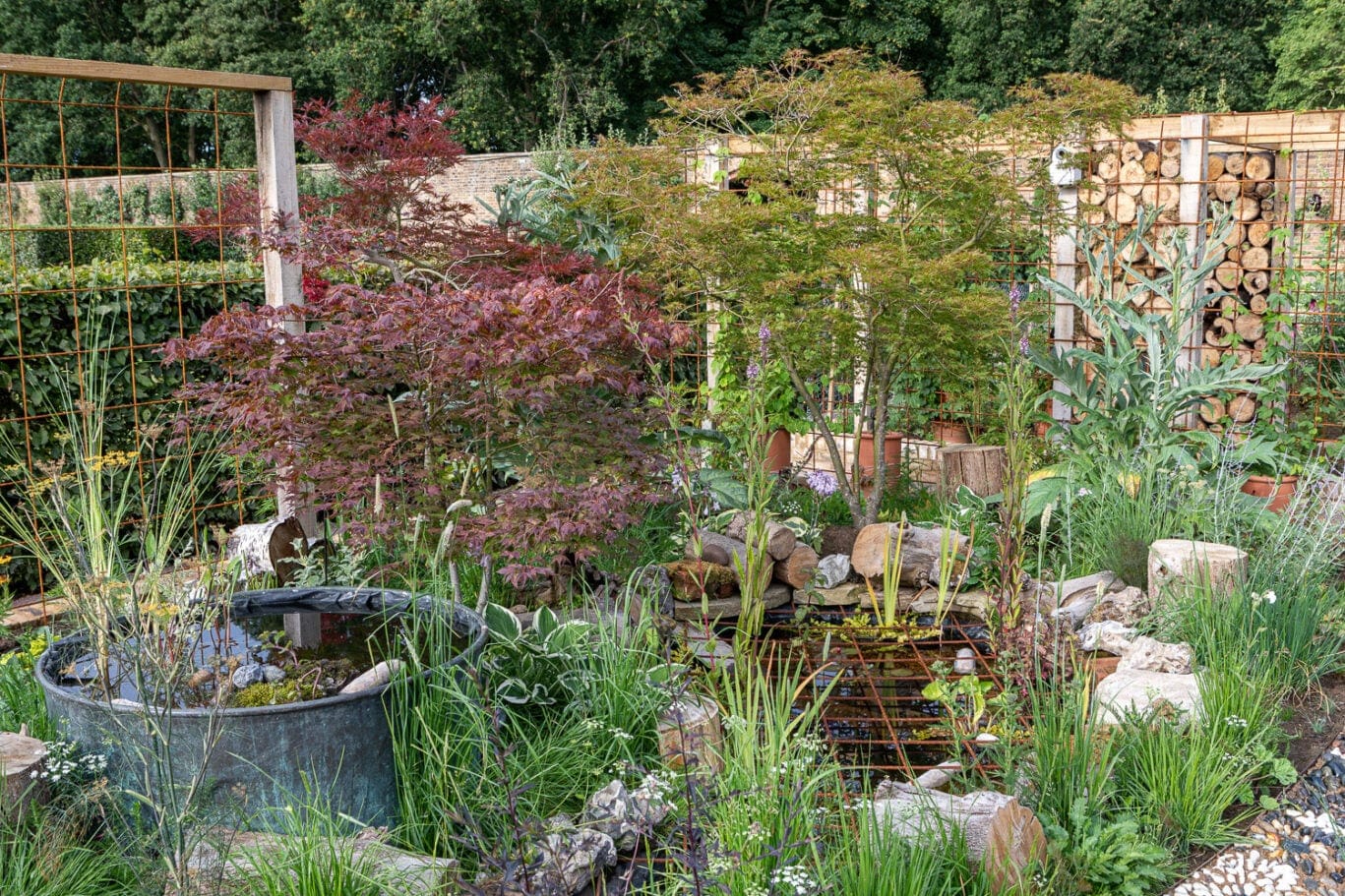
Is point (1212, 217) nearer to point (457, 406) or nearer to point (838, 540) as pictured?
point (838, 540)

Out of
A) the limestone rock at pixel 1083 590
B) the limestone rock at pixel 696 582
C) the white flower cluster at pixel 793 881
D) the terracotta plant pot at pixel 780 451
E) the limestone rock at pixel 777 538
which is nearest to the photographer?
the white flower cluster at pixel 793 881

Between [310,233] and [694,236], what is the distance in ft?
5.19

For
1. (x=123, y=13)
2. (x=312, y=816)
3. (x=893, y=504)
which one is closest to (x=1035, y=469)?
(x=893, y=504)

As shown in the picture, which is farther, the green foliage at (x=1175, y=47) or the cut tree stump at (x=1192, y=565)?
the green foliage at (x=1175, y=47)

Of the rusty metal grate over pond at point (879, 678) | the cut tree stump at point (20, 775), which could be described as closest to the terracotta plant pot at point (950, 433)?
the rusty metal grate over pond at point (879, 678)

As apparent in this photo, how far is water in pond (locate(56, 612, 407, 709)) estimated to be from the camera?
2.72 metres

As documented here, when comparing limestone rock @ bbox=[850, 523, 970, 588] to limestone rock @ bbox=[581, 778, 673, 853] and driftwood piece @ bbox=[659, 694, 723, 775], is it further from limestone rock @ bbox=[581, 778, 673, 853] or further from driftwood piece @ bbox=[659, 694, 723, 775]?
limestone rock @ bbox=[581, 778, 673, 853]

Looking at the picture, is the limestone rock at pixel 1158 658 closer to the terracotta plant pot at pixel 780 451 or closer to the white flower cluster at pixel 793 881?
the white flower cluster at pixel 793 881

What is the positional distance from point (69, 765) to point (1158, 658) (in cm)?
308

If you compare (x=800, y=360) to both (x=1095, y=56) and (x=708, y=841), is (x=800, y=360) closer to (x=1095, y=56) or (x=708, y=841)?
(x=708, y=841)

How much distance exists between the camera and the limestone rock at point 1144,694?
3168 millimetres

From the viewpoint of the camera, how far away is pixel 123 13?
79.3 feet

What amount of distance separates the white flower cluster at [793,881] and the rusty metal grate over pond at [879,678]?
25.8 inches

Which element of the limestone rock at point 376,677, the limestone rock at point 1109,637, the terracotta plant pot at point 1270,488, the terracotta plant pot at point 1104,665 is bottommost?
the terracotta plant pot at point 1104,665
